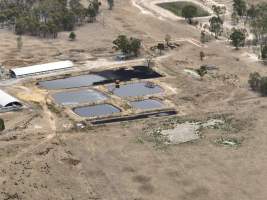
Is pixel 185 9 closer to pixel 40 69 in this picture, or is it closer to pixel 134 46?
pixel 134 46

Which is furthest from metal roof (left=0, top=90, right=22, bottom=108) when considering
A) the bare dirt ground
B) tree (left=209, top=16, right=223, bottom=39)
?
tree (left=209, top=16, right=223, bottom=39)

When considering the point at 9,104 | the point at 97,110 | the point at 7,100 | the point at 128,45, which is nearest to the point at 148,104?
the point at 97,110

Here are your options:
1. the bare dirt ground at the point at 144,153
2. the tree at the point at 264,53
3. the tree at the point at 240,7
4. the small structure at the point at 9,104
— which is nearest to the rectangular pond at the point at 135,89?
the bare dirt ground at the point at 144,153

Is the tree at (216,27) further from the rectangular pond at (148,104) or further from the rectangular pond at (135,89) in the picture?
the rectangular pond at (148,104)

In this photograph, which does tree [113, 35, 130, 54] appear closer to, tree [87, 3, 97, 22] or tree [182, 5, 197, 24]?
tree [87, 3, 97, 22]

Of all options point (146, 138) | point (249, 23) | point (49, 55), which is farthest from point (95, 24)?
point (146, 138)
